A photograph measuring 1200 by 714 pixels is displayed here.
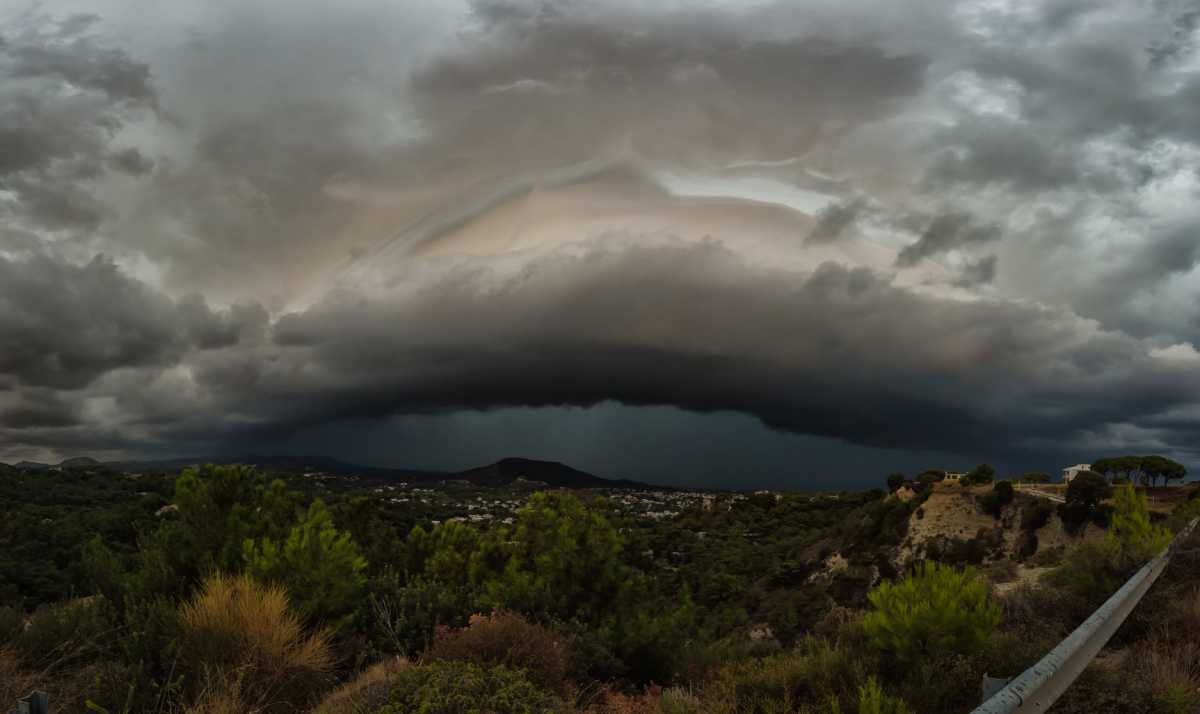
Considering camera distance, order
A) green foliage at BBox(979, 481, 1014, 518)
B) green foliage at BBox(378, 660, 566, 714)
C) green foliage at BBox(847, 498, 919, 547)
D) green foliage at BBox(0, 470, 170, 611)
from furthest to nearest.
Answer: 1. green foliage at BBox(847, 498, 919, 547)
2. green foliage at BBox(979, 481, 1014, 518)
3. green foliage at BBox(0, 470, 170, 611)
4. green foliage at BBox(378, 660, 566, 714)

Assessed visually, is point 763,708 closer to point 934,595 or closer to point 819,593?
point 934,595

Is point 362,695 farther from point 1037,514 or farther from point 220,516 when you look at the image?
point 1037,514

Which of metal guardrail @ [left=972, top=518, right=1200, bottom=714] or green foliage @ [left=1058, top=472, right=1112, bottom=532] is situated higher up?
metal guardrail @ [left=972, top=518, right=1200, bottom=714]

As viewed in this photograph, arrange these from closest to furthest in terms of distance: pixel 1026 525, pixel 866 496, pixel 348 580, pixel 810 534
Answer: pixel 348 580
pixel 1026 525
pixel 810 534
pixel 866 496

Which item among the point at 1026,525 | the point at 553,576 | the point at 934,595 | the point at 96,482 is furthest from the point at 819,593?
the point at 96,482

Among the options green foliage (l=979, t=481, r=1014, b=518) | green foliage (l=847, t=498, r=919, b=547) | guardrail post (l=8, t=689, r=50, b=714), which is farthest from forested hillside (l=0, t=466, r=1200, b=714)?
green foliage (l=979, t=481, r=1014, b=518)

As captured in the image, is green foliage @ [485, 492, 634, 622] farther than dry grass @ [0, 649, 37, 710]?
Yes

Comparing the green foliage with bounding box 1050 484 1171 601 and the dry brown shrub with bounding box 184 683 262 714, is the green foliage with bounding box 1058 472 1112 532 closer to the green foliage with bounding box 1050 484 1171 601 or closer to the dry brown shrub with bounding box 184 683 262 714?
the green foliage with bounding box 1050 484 1171 601
